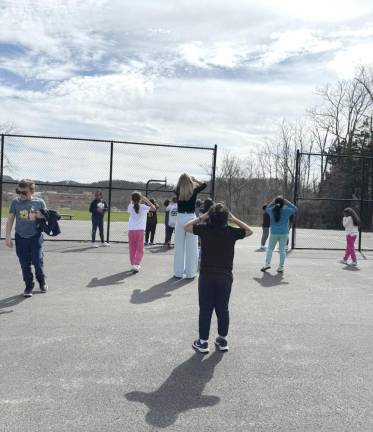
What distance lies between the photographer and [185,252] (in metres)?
8.55

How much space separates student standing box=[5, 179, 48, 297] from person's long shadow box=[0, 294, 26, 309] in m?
0.11

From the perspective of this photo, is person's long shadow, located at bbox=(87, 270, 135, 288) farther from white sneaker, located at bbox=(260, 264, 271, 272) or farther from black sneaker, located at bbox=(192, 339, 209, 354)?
black sneaker, located at bbox=(192, 339, 209, 354)

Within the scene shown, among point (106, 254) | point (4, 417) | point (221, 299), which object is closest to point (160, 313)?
point (221, 299)

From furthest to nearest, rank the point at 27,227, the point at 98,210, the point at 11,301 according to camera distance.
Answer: the point at 98,210 < the point at 27,227 < the point at 11,301

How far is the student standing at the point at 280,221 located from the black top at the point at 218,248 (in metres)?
4.97

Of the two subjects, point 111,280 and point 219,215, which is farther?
point 111,280

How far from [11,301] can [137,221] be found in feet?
10.5

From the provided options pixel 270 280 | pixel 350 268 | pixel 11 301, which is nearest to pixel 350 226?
pixel 350 268

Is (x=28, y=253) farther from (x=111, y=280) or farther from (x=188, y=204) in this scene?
(x=188, y=204)

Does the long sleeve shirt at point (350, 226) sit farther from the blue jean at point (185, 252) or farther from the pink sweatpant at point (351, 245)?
the blue jean at point (185, 252)

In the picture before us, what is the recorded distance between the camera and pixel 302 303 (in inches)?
271

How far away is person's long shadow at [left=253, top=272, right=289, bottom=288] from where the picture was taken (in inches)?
328

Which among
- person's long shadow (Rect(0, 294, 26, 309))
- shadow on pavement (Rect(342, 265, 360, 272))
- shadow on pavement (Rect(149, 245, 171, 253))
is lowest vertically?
person's long shadow (Rect(0, 294, 26, 309))

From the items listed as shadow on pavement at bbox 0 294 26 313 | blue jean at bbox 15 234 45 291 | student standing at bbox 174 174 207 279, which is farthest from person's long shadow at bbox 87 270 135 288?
shadow on pavement at bbox 0 294 26 313
